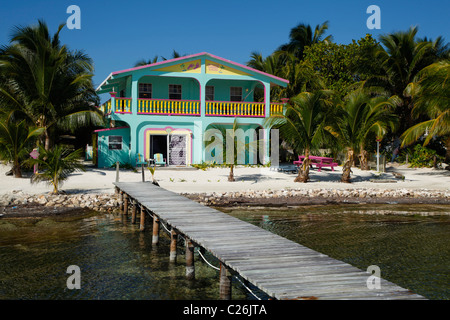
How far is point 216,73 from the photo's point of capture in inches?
1071

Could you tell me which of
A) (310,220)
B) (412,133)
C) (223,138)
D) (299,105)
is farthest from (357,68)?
(310,220)

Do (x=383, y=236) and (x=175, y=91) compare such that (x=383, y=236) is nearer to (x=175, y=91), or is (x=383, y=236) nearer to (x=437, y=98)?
(x=437, y=98)

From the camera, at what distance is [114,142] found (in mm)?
25672

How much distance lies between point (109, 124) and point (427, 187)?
57.8 feet

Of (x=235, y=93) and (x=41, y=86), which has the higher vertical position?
(x=235, y=93)

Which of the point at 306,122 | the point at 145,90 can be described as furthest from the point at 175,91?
the point at 306,122

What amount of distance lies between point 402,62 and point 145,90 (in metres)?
16.6

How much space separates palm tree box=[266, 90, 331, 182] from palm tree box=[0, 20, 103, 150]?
30.1 feet

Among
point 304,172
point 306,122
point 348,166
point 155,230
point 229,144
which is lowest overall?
point 155,230

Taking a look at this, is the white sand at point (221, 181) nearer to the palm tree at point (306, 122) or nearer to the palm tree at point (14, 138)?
the palm tree at point (14, 138)

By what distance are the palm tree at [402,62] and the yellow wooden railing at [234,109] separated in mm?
7858

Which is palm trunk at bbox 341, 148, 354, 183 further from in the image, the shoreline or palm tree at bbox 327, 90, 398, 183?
the shoreline

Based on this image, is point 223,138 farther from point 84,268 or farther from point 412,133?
point 84,268

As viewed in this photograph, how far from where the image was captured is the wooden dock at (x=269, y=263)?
5137 mm
